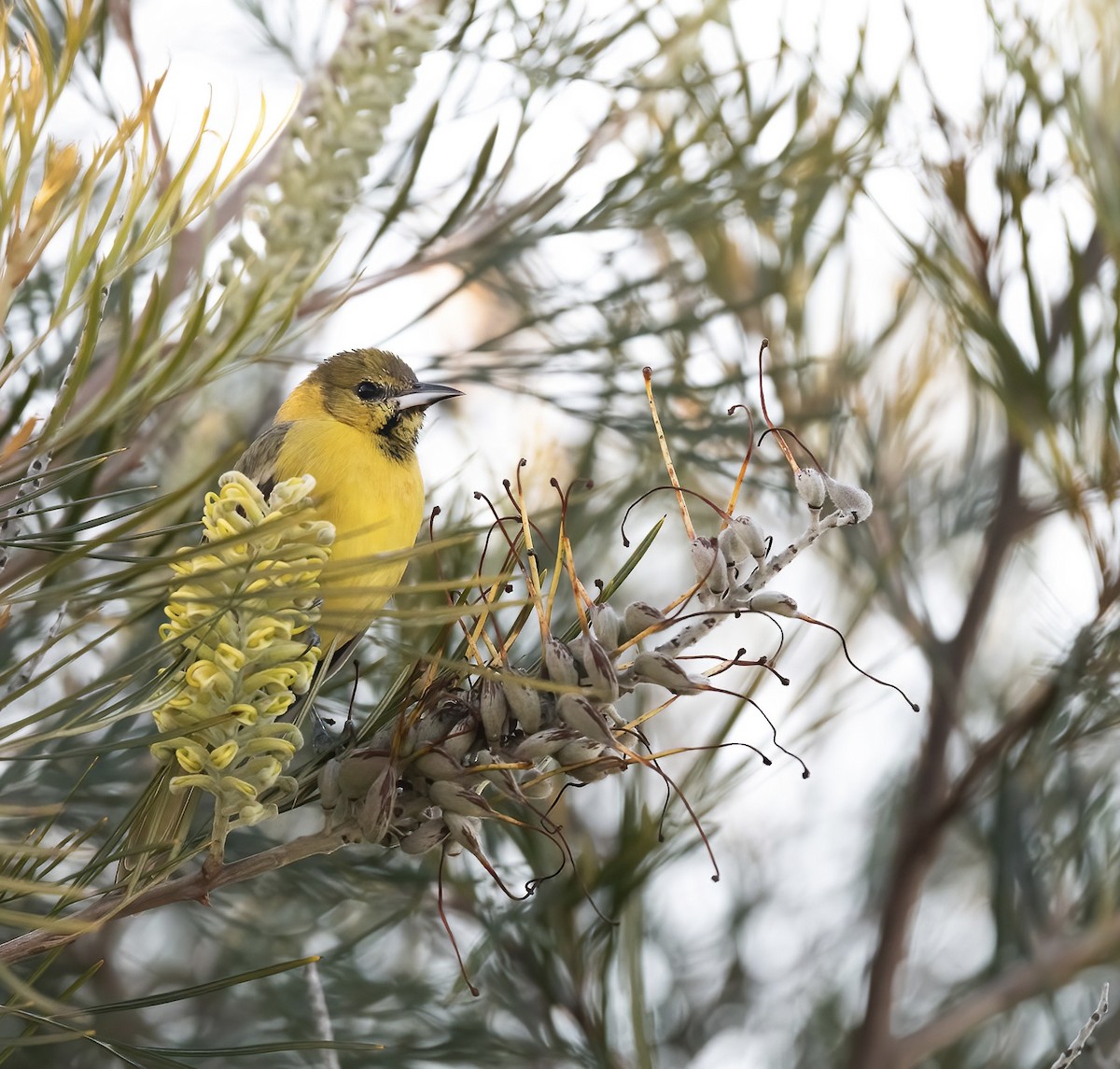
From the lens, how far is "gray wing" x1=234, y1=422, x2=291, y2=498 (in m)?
1.32

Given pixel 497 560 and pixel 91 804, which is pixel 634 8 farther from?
pixel 91 804

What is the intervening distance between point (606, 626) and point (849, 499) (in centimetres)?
12

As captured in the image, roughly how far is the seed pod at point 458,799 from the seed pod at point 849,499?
20 cm

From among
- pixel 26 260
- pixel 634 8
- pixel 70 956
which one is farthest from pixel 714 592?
pixel 70 956

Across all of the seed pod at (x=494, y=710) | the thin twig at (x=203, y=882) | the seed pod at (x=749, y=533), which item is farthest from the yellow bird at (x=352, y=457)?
the seed pod at (x=749, y=533)

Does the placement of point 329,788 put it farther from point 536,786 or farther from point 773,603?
point 773,603

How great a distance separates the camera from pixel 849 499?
21.6 inches

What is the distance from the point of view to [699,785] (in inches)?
44.3

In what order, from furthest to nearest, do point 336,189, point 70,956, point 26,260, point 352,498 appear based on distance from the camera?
point 70,956
point 352,498
point 336,189
point 26,260

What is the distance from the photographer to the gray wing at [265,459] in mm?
1320

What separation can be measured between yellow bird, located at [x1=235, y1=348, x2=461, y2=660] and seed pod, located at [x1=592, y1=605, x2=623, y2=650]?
42cm

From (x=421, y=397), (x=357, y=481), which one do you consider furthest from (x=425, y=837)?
(x=421, y=397)

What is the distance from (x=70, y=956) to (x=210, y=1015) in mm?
181

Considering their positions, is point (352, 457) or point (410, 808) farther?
point (352, 457)
